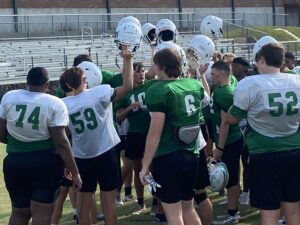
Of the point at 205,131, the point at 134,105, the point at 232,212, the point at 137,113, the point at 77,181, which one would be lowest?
the point at 232,212

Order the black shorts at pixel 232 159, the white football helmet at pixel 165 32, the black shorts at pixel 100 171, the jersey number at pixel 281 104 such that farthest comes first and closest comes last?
the white football helmet at pixel 165 32 < the black shorts at pixel 232 159 < the black shorts at pixel 100 171 < the jersey number at pixel 281 104

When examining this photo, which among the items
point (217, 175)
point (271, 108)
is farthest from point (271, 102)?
point (217, 175)

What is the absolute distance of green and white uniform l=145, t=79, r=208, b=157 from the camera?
589 centimetres

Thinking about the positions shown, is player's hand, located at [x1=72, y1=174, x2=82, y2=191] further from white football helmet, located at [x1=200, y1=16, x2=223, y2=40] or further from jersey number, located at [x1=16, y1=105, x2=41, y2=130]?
white football helmet, located at [x1=200, y1=16, x2=223, y2=40]

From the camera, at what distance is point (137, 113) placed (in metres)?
8.37

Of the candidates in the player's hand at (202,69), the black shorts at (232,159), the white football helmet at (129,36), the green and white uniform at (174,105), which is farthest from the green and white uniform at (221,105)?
the green and white uniform at (174,105)

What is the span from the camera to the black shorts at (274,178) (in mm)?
5816

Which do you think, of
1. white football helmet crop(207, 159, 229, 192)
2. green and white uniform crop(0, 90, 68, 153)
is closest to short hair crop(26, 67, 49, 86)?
green and white uniform crop(0, 90, 68, 153)

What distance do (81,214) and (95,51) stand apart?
23291 mm

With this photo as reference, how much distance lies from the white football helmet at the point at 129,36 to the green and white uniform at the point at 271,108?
1507 mm

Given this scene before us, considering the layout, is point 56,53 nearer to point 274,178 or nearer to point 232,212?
point 232,212

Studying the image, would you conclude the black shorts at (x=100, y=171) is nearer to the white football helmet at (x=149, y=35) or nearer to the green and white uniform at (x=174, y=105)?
the green and white uniform at (x=174, y=105)

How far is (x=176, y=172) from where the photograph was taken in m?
6.00

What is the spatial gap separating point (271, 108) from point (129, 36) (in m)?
1.87
